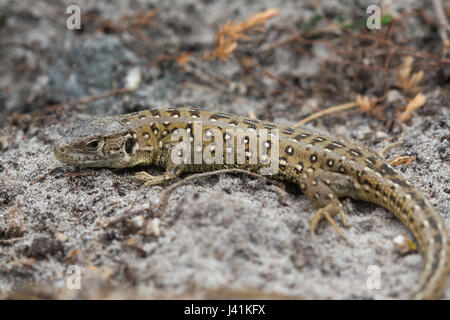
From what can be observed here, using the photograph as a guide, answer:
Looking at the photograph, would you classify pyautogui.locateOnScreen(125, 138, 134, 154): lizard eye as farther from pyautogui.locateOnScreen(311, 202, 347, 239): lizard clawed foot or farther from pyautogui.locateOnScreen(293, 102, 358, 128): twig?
pyautogui.locateOnScreen(293, 102, 358, 128): twig

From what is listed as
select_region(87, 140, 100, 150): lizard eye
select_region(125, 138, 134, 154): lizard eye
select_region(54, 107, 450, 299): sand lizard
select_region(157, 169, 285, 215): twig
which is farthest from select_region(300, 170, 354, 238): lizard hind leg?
select_region(87, 140, 100, 150): lizard eye

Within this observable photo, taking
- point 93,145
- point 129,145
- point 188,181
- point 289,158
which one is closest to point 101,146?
point 93,145

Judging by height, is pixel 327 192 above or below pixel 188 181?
below

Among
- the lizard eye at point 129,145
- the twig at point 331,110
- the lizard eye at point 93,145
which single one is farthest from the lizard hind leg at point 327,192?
the lizard eye at point 93,145

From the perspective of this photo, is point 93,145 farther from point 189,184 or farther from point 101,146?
point 189,184

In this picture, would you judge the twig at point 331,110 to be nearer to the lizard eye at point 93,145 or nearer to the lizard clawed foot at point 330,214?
the lizard clawed foot at point 330,214
